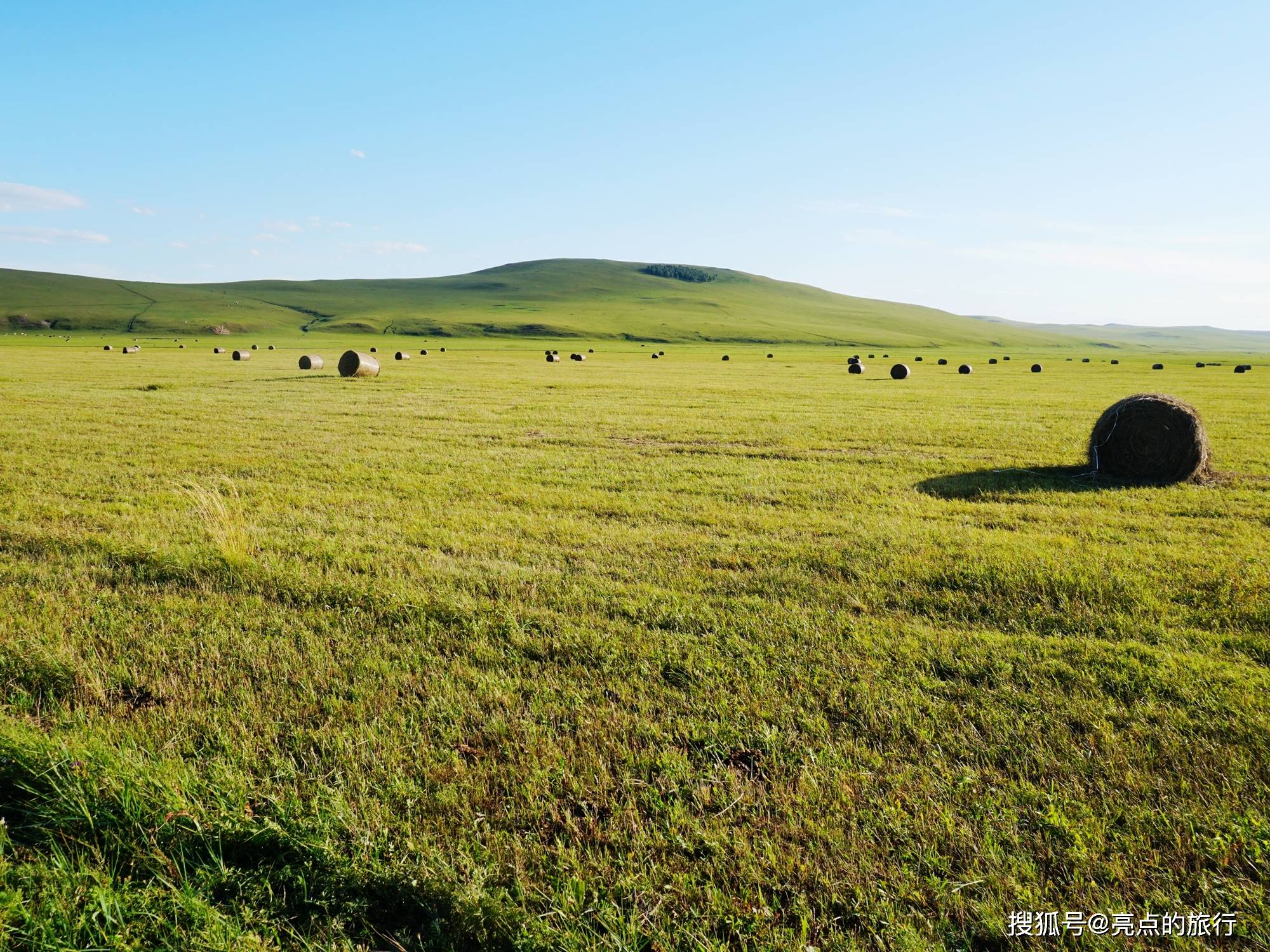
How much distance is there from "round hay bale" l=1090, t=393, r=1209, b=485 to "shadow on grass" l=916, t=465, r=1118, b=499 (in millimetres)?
532

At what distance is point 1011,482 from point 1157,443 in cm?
301

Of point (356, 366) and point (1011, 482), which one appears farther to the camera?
point (356, 366)

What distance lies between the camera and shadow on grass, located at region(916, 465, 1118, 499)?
457 inches

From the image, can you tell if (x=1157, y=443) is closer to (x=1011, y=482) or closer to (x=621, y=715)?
(x=1011, y=482)

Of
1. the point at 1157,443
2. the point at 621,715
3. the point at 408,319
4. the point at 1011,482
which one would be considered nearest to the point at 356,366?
the point at 1011,482

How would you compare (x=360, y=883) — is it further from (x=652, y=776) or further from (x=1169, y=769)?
(x=1169, y=769)

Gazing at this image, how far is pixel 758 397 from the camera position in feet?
95.0

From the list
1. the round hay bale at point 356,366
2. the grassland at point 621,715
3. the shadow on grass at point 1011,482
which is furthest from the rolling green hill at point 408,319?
the grassland at point 621,715

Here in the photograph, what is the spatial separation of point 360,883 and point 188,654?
317cm

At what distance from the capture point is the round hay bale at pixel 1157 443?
12492mm

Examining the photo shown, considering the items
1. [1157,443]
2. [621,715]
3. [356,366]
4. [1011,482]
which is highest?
[356,366]

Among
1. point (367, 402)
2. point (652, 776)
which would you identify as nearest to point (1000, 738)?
point (652, 776)

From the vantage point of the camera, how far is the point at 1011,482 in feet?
40.2

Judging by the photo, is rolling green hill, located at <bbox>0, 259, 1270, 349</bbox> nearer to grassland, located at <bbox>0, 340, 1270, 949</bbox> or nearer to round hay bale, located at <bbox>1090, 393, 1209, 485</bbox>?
round hay bale, located at <bbox>1090, 393, 1209, 485</bbox>
